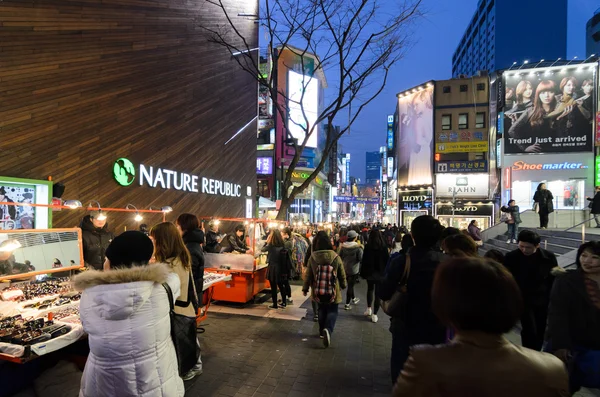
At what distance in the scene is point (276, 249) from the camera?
7715 mm

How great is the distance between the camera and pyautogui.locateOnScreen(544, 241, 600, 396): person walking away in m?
2.68

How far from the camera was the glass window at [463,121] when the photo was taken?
27953mm

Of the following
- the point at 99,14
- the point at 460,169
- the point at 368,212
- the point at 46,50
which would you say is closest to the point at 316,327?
the point at 46,50

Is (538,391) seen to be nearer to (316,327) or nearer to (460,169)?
(316,327)

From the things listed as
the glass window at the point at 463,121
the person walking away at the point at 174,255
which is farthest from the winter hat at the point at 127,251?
the glass window at the point at 463,121

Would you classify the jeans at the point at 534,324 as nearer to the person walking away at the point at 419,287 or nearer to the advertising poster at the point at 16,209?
the person walking away at the point at 419,287

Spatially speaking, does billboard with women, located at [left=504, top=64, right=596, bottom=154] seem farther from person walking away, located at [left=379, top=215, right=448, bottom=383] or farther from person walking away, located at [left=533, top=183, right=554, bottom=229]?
person walking away, located at [left=379, top=215, right=448, bottom=383]

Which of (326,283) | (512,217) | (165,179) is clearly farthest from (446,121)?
(326,283)

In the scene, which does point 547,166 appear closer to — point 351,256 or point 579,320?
point 351,256

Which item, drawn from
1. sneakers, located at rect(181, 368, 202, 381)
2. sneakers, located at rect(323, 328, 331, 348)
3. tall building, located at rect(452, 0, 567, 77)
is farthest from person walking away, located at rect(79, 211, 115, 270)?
tall building, located at rect(452, 0, 567, 77)

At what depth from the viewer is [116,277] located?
84.3 inches

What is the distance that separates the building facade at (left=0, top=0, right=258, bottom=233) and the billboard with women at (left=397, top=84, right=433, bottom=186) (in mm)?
18916

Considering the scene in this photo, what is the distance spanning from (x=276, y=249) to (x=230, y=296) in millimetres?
1561

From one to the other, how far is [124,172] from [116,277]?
8.22 m
